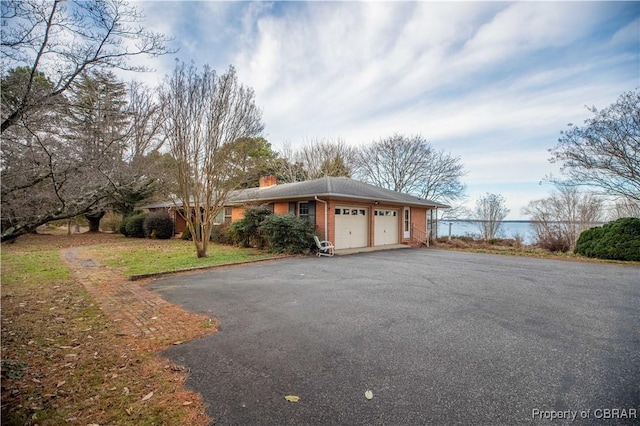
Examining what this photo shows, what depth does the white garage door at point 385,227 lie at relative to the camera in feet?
53.6

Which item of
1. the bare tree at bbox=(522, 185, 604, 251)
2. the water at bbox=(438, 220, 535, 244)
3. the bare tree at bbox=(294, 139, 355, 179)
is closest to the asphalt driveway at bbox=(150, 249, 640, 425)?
the bare tree at bbox=(522, 185, 604, 251)

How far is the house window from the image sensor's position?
14.3 meters

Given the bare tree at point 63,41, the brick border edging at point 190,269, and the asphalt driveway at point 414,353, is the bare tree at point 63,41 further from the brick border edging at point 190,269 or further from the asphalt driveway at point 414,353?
the brick border edging at point 190,269

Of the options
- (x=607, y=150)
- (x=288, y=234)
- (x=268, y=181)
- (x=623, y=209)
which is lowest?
(x=288, y=234)

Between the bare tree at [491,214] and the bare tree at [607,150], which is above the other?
the bare tree at [607,150]

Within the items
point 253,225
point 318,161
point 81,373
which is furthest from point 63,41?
point 318,161

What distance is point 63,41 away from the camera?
3291 millimetres

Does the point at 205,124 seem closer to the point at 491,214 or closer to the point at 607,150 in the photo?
the point at 607,150

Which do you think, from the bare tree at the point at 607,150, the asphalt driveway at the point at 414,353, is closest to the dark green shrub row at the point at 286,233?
the asphalt driveway at the point at 414,353

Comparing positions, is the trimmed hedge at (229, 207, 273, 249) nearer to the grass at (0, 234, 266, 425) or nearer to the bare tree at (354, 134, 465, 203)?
the grass at (0, 234, 266, 425)

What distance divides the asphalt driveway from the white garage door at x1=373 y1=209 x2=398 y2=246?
938cm

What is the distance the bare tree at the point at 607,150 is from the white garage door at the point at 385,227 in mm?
8126

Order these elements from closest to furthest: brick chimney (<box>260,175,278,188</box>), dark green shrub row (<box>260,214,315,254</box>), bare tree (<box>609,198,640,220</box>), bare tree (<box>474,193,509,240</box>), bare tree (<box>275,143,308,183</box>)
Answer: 1. dark green shrub row (<box>260,214,315,254</box>)
2. bare tree (<box>609,198,640,220</box>)
3. brick chimney (<box>260,175,278,188</box>)
4. bare tree (<box>474,193,509,240</box>)
5. bare tree (<box>275,143,308,183</box>)

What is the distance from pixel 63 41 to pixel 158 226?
1882 centimetres
